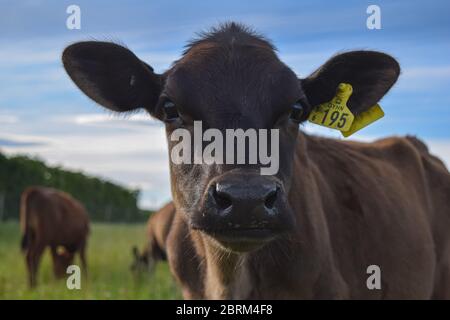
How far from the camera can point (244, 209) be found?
382cm

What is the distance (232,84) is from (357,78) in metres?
1.33

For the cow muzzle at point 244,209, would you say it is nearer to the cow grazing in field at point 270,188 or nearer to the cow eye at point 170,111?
the cow grazing in field at point 270,188

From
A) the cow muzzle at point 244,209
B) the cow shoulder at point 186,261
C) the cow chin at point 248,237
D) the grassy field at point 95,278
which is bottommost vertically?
the grassy field at point 95,278

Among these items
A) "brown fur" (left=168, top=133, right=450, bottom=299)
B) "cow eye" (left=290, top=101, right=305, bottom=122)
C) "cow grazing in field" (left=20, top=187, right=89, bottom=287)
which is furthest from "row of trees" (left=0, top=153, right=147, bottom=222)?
"cow eye" (left=290, top=101, right=305, bottom=122)

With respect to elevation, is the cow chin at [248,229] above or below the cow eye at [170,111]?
below

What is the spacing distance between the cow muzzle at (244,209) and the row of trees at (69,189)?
33.1 meters

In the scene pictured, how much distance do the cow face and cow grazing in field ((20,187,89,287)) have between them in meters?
12.6

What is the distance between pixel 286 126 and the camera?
4.92m

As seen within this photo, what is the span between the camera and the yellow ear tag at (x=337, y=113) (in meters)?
5.42

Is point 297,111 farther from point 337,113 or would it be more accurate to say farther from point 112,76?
point 112,76

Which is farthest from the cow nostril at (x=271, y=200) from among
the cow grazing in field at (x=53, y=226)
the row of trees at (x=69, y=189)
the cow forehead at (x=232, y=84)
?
the row of trees at (x=69, y=189)

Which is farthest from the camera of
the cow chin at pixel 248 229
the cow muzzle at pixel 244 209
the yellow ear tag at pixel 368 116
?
the yellow ear tag at pixel 368 116

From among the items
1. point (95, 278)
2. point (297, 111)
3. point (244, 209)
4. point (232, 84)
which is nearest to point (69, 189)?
point (95, 278)

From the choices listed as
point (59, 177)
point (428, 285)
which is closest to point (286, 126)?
point (428, 285)
